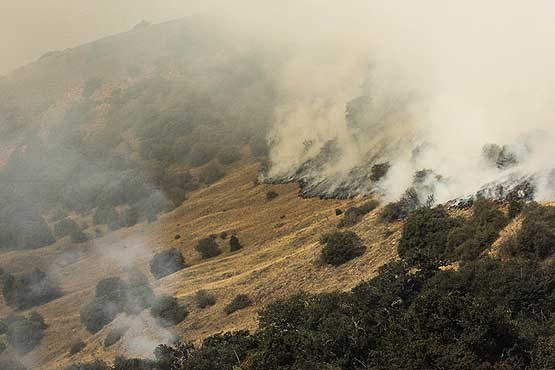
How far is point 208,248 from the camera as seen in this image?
51.3m

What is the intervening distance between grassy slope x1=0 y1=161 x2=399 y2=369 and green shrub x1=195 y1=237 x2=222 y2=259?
779 millimetres

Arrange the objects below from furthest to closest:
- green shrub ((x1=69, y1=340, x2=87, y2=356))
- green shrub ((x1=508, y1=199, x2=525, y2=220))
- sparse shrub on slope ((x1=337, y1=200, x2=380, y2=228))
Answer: sparse shrub on slope ((x1=337, y1=200, x2=380, y2=228)), green shrub ((x1=69, y1=340, x2=87, y2=356)), green shrub ((x1=508, y1=199, x2=525, y2=220))

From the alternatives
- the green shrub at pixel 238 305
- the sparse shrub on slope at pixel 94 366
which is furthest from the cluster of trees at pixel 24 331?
the green shrub at pixel 238 305

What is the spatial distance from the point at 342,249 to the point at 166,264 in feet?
65.8

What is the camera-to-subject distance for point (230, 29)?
126 meters

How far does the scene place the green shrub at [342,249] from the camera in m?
34.5

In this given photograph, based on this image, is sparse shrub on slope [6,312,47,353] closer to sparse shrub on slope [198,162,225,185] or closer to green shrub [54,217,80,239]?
green shrub [54,217,80,239]

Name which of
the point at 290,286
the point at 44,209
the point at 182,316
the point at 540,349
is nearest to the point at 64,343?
the point at 182,316

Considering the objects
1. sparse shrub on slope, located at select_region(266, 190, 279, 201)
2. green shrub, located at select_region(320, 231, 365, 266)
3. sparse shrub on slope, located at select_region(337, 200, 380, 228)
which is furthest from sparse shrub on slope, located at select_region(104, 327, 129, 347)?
sparse shrub on slope, located at select_region(266, 190, 279, 201)

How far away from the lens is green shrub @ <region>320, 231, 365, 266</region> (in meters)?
34.5

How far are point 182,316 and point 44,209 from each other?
51.4 meters

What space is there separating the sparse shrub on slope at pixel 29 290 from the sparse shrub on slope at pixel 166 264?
10.6 metres

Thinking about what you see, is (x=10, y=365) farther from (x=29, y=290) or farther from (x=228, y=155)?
(x=228, y=155)

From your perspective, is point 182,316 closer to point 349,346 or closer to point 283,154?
point 349,346
